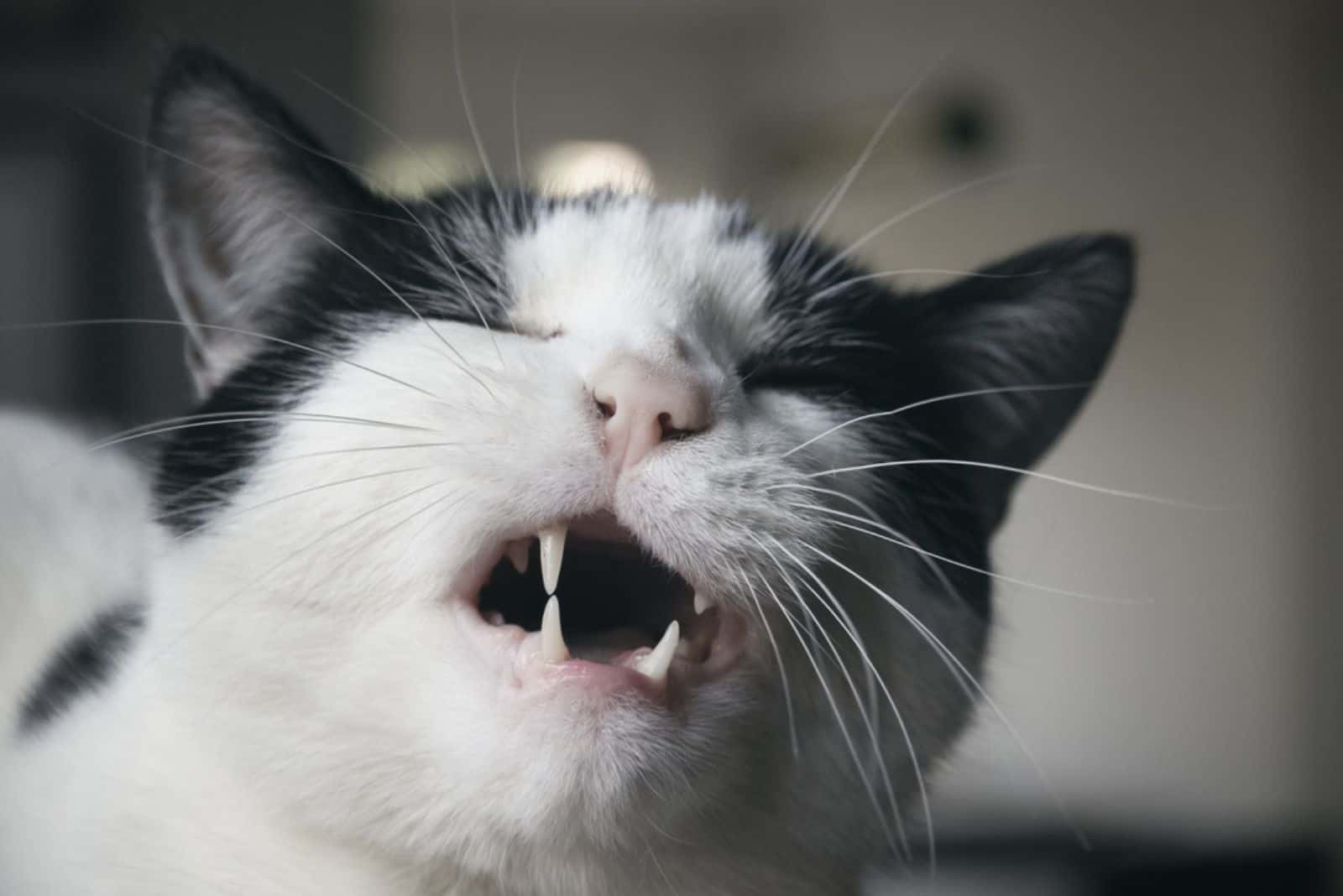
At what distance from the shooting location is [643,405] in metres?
0.40

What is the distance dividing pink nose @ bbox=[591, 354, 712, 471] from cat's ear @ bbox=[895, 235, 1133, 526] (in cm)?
20

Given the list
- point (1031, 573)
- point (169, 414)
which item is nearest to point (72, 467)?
point (169, 414)

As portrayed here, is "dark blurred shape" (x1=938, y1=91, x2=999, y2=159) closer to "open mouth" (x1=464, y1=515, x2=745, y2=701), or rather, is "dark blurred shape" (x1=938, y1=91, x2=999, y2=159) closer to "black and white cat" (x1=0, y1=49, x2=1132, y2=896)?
"black and white cat" (x1=0, y1=49, x2=1132, y2=896)

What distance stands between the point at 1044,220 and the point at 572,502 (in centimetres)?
52

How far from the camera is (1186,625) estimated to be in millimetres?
938

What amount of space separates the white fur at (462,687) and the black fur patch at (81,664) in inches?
0.9

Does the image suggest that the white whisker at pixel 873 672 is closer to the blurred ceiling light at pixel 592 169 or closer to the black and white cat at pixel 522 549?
the black and white cat at pixel 522 549

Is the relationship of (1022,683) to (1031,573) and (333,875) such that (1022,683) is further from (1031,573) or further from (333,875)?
(333,875)

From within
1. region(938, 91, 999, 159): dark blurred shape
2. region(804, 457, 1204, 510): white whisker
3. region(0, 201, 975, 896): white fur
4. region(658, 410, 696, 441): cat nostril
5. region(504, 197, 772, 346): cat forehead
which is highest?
region(938, 91, 999, 159): dark blurred shape

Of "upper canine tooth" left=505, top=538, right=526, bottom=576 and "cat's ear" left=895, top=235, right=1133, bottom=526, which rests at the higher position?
"cat's ear" left=895, top=235, right=1133, bottom=526

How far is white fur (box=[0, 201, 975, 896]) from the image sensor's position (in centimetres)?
39

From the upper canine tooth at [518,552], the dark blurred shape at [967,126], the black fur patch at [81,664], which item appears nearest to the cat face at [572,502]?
the upper canine tooth at [518,552]

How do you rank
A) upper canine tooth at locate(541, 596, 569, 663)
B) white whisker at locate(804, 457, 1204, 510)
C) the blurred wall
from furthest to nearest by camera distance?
the blurred wall → white whisker at locate(804, 457, 1204, 510) → upper canine tooth at locate(541, 596, 569, 663)

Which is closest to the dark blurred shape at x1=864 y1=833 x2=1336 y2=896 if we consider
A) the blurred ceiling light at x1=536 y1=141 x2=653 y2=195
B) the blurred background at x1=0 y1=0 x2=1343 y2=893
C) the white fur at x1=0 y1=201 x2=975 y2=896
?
the blurred background at x1=0 y1=0 x2=1343 y2=893
